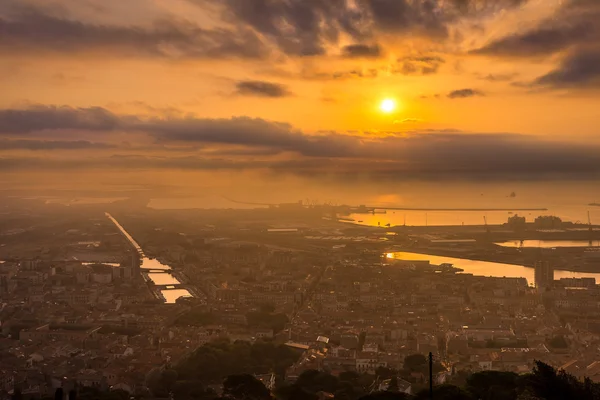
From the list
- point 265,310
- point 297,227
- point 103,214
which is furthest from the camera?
point 103,214

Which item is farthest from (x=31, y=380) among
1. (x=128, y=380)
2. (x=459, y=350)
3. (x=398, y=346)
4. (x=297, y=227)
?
(x=297, y=227)

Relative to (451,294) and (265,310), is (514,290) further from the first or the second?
(265,310)

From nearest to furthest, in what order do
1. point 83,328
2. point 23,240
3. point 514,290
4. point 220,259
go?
point 83,328
point 514,290
point 220,259
point 23,240

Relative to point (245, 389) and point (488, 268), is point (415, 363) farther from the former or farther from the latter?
point (488, 268)

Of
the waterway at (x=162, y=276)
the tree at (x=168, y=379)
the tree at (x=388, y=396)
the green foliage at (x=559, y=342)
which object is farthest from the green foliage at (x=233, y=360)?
the waterway at (x=162, y=276)

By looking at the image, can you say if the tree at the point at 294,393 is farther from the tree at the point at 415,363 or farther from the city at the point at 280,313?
the tree at the point at 415,363

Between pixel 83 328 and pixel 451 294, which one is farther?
pixel 451 294

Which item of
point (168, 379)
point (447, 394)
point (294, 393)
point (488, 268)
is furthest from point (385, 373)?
point (488, 268)
